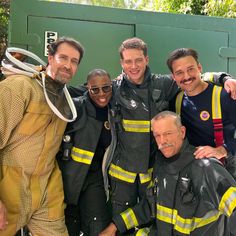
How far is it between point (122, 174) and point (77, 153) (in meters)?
0.39

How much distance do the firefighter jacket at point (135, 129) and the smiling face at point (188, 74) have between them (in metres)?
0.19

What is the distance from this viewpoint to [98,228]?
260 centimetres

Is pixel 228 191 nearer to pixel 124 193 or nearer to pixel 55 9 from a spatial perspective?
pixel 124 193

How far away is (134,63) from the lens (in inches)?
104

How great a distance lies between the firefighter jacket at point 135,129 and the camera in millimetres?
2617

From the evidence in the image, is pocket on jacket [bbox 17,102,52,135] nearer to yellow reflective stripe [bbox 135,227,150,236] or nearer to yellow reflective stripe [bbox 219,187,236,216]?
yellow reflective stripe [bbox 135,227,150,236]

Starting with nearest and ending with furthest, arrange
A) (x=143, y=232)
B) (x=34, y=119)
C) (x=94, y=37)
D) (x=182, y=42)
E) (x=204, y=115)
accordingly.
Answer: (x=34, y=119) < (x=143, y=232) < (x=204, y=115) < (x=94, y=37) < (x=182, y=42)

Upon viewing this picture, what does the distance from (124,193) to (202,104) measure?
2.98ft

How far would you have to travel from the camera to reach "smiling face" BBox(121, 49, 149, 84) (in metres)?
2.65

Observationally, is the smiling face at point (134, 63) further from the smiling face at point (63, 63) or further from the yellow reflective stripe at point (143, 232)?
the yellow reflective stripe at point (143, 232)

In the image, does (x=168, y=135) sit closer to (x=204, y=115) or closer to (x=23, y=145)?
(x=204, y=115)

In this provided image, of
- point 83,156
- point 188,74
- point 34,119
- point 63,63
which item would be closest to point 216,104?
point 188,74

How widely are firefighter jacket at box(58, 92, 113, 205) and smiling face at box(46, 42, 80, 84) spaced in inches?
13.6

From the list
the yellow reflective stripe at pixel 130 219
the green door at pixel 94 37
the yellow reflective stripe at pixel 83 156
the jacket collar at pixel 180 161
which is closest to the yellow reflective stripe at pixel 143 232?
the yellow reflective stripe at pixel 130 219
